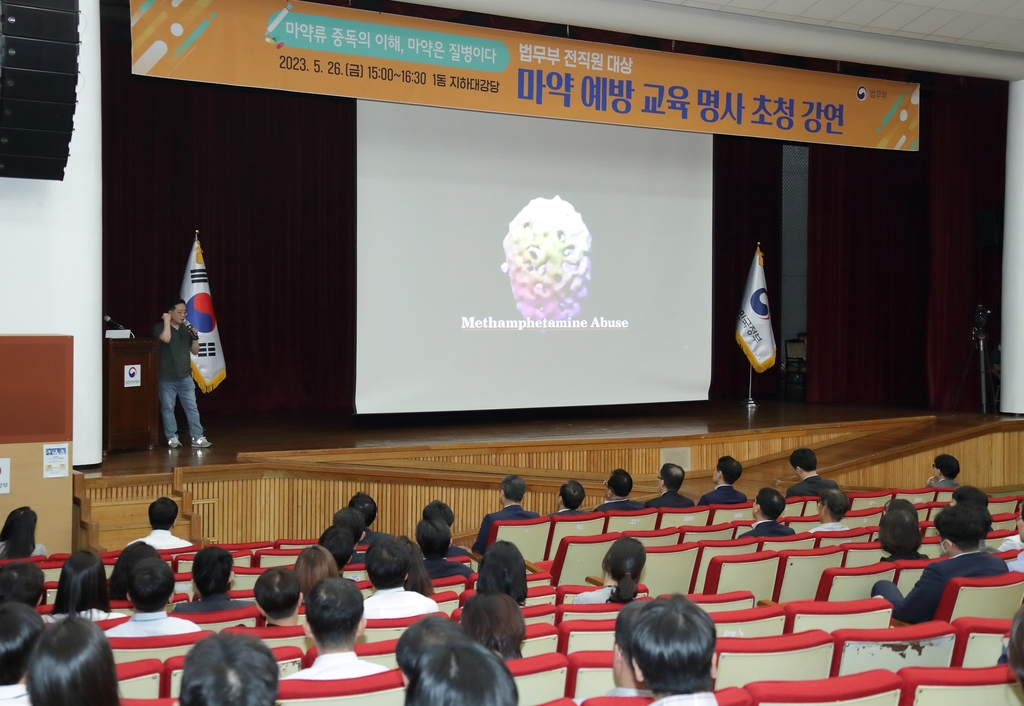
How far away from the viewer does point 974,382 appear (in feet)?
35.3

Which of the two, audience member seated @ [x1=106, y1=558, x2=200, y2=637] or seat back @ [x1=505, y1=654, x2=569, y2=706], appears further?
audience member seated @ [x1=106, y1=558, x2=200, y2=637]

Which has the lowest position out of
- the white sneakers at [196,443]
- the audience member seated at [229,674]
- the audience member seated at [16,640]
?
the white sneakers at [196,443]

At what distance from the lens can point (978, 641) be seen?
245 cm

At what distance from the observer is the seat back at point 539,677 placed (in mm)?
2080

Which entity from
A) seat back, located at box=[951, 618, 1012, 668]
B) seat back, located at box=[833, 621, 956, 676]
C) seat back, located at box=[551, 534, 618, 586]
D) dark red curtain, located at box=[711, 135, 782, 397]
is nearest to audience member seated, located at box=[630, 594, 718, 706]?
seat back, located at box=[833, 621, 956, 676]

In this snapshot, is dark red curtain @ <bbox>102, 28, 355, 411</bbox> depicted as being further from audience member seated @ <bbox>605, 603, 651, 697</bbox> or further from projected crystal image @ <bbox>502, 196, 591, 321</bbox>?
audience member seated @ <bbox>605, 603, 651, 697</bbox>

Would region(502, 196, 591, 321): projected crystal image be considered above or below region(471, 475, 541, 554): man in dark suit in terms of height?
above

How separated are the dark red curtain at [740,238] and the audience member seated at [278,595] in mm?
10349

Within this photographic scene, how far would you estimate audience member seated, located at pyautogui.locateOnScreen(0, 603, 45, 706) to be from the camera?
1832mm

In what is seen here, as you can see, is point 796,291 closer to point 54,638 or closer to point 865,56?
point 865,56

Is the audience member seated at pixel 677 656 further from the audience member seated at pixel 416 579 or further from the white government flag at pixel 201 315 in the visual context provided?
the white government flag at pixel 201 315

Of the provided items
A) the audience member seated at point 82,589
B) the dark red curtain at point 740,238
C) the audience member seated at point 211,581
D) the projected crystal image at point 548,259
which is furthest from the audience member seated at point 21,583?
the dark red curtain at point 740,238

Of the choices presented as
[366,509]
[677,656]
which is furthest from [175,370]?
[677,656]

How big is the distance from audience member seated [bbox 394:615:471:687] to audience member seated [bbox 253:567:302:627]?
112 cm
